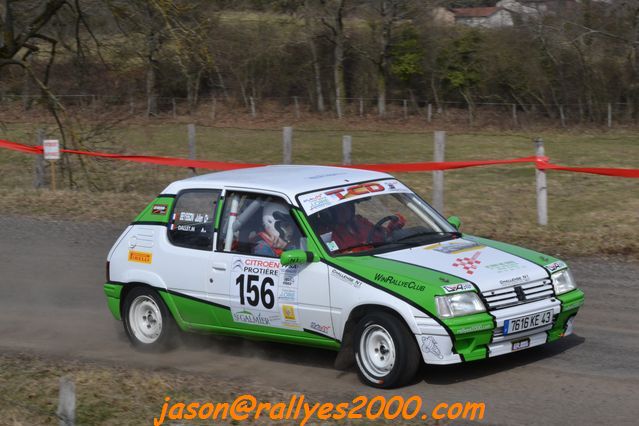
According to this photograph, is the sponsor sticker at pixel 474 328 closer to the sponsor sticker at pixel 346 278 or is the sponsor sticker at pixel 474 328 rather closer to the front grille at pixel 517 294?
the front grille at pixel 517 294

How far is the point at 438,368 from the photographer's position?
7254 mm

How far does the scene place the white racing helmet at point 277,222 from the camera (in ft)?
24.6

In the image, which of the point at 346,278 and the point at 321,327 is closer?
the point at 346,278

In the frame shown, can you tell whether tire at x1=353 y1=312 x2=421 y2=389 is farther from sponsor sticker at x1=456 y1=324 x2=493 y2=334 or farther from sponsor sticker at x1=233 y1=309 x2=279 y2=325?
sponsor sticker at x1=233 y1=309 x2=279 y2=325

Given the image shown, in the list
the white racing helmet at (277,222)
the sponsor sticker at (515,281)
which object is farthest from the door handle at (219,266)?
the sponsor sticker at (515,281)

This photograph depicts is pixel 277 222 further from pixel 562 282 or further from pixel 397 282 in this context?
pixel 562 282

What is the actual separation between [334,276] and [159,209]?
2.15m

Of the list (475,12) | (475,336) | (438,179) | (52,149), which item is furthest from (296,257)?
(475,12)

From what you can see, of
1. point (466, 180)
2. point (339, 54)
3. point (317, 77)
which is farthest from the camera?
point (339, 54)

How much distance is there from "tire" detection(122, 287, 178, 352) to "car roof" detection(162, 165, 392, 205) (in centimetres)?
98

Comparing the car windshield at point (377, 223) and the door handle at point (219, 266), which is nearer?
the car windshield at point (377, 223)

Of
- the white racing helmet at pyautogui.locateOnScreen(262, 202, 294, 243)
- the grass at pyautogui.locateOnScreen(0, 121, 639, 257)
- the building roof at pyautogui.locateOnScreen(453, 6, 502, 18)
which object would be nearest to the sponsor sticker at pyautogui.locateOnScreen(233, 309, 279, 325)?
the white racing helmet at pyautogui.locateOnScreen(262, 202, 294, 243)

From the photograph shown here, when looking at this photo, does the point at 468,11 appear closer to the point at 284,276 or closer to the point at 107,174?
the point at 107,174

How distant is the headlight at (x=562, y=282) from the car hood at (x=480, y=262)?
0.11 metres
